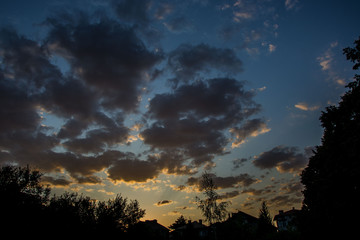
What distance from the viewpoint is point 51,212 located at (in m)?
23.4

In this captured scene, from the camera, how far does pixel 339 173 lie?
21.4 meters

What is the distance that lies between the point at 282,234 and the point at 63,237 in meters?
30.1

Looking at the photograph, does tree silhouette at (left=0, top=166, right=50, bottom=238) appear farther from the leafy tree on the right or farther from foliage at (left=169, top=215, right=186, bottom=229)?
foliage at (left=169, top=215, right=186, bottom=229)

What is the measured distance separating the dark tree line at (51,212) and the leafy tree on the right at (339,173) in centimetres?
2377

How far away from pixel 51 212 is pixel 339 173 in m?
32.0

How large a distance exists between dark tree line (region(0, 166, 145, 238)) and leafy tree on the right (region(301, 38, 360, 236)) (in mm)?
23766

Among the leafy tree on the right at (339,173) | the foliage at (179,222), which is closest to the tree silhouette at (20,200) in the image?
the leafy tree on the right at (339,173)

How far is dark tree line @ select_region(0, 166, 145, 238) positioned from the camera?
20.2 metres

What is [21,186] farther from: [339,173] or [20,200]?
[339,173]

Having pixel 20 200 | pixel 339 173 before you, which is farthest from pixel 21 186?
pixel 339 173

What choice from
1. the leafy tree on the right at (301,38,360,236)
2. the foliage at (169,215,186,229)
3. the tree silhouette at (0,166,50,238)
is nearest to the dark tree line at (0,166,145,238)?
the tree silhouette at (0,166,50,238)

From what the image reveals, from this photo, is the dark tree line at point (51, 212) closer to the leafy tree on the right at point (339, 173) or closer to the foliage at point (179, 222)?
the leafy tree on the right at point (339, 173)

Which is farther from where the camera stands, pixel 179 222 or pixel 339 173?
pixel 179 222

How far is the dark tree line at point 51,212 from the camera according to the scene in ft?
66.3
